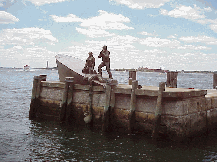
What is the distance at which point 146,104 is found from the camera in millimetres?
12906

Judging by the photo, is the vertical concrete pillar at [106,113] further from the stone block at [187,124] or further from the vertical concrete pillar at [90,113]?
the stone block at [187,124]

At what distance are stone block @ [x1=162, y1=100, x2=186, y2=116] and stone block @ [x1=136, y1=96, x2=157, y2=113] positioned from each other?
603mm

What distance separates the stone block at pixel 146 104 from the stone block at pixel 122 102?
635 millimetres

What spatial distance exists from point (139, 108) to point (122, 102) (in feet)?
3.77

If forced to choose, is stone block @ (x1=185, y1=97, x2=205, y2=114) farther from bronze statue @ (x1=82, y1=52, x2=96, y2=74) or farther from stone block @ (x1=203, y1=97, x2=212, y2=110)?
bronze statue @ (x1=82, y1=52, x2=96, y2=74)

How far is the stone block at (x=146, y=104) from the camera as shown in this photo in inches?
500

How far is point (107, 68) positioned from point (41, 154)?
8.09 meters

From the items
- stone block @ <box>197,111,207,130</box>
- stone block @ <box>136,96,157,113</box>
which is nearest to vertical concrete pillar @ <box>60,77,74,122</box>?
stone block @ <box>136,96,157,113</box>

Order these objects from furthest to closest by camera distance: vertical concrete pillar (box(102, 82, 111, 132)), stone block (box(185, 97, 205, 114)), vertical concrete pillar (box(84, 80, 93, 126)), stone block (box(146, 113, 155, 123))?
vertical concrete pillar (box(84, 80, 93, 126)) → vertical concrete pillar (box(102, 82, 111, 132)) → stone block (box(146, 113, 155, 123)) → stone block (box(185, 97, 205, 114))

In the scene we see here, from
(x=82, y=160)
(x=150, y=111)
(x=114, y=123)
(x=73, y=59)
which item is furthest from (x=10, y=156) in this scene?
(x=73, y=59)

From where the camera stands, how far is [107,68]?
17.3 meters

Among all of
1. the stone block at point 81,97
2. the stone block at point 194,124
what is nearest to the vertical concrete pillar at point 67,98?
the stone block at point 81,97

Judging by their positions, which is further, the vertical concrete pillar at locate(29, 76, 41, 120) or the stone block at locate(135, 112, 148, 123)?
the vertical concrete pillar at locate(29, 76, 41, 120)

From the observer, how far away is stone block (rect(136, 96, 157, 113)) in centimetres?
1269
